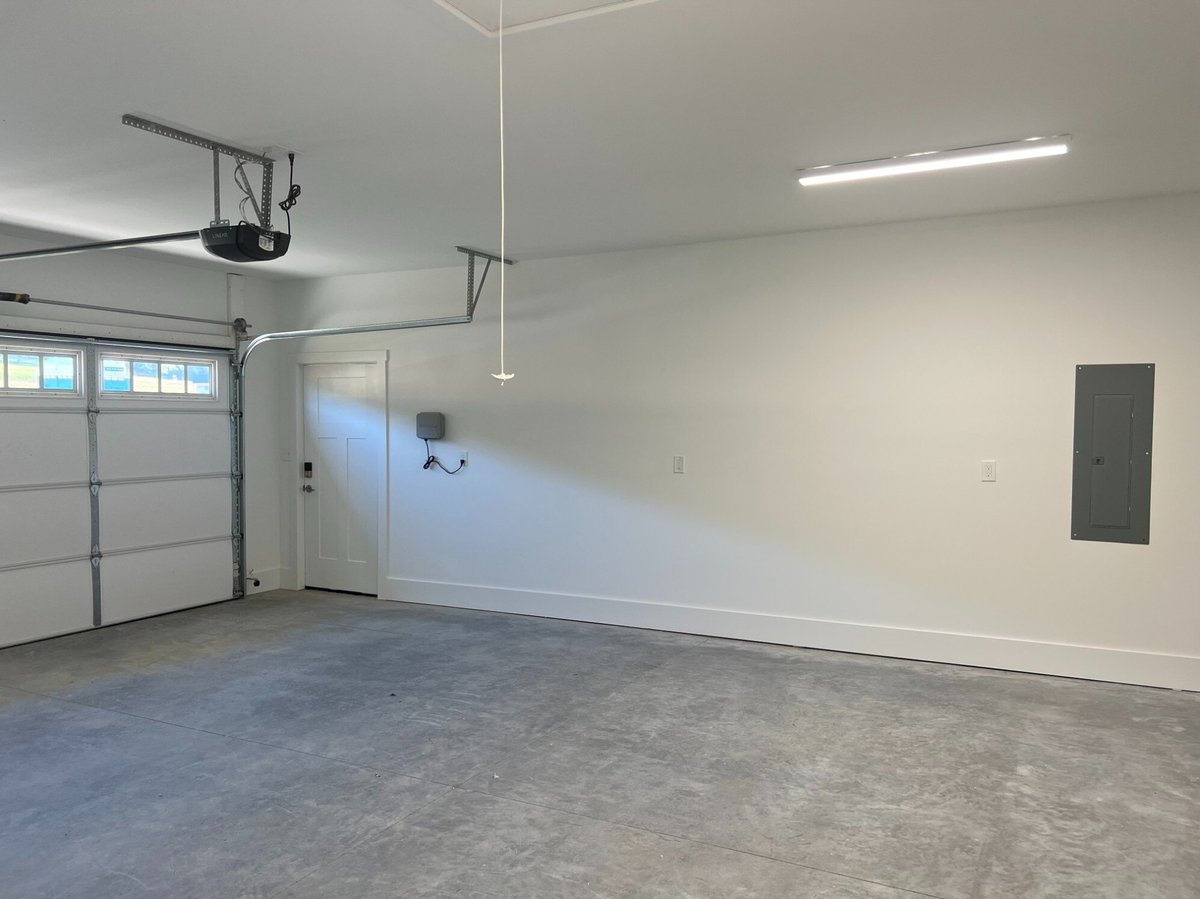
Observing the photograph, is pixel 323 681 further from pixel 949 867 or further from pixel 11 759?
pixel 949 867

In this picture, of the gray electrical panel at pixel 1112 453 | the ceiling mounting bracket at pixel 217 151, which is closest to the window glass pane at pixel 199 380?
the ceiling mounting bracket at pixel 217 151

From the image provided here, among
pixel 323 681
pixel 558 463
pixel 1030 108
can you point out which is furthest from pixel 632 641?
pixel 1030 108

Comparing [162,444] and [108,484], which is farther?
[162,444]

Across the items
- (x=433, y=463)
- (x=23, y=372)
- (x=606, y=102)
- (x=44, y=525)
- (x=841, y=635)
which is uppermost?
(x=606, y=102)

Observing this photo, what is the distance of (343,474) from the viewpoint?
23.4ft

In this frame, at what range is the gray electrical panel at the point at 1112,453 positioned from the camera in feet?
15.0

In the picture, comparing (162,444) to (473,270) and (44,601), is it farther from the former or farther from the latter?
(473,270)

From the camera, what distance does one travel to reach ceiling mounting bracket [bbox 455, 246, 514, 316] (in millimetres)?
5824

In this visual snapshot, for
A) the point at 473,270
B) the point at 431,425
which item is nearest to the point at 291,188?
the point at 473,270

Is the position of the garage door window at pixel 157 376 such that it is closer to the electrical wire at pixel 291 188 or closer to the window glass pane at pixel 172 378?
the window glass pane at pixel 172 378

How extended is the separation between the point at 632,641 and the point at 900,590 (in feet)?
5.80

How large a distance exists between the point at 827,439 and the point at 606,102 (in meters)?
2.91

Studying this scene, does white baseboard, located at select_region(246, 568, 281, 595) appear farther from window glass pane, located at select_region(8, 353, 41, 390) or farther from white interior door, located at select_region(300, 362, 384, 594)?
window glass pane, located at select_region(8, 353, 41, 390)

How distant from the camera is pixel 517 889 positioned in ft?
8.54
